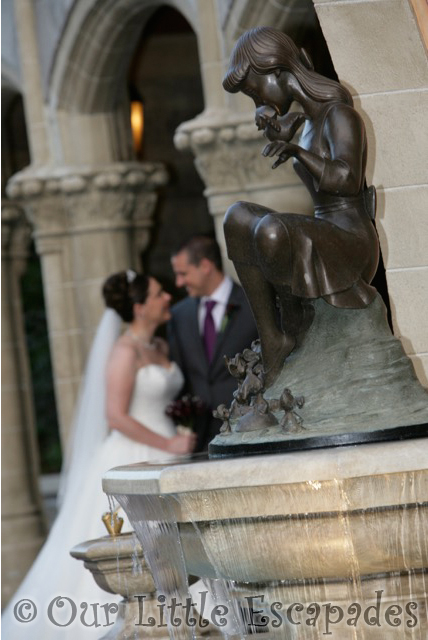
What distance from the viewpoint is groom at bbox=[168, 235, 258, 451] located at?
7207 mm

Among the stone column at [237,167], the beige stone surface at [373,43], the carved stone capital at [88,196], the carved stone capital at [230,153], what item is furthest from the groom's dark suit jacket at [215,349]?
the carved stone capital at [88,196]

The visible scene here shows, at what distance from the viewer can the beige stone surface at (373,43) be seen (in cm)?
521

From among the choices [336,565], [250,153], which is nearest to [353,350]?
[336,565]

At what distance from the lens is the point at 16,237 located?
38.3 ft

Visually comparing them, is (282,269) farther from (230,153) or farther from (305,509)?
(230,153)

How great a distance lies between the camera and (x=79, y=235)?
→ 10.1 metres

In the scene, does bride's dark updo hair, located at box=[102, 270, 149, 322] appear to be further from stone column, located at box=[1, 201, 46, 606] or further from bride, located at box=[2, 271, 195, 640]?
stone column, located at box=[1, 201, 46, 606]

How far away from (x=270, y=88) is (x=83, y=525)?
3646 millimetres

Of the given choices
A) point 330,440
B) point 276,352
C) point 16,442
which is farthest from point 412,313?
point 16,442

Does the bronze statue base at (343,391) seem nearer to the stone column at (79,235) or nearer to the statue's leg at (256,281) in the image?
the statue's leg at (256,281)

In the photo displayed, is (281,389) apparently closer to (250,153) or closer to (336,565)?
(336,565)

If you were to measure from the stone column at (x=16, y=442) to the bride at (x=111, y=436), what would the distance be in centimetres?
309

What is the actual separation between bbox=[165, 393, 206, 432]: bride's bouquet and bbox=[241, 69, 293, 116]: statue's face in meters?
2.97

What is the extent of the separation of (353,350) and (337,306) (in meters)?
0.14
